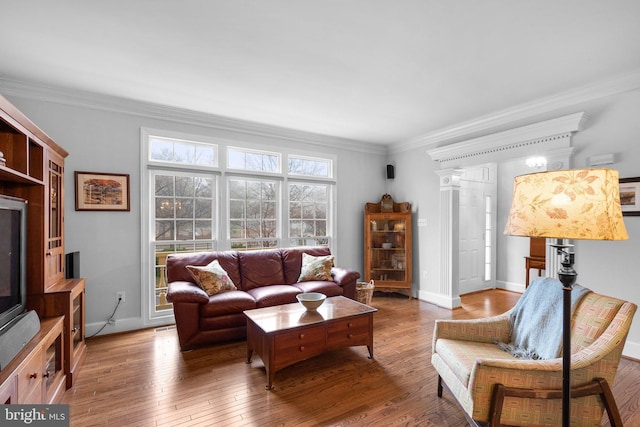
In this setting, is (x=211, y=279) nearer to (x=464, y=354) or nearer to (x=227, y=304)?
(x=227, y=304)

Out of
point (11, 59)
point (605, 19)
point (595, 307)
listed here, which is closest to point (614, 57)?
point (605, 19)

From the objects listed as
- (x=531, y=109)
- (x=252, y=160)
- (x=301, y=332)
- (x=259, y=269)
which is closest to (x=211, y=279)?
(x=259, y=269)

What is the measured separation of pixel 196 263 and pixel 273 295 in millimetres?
992

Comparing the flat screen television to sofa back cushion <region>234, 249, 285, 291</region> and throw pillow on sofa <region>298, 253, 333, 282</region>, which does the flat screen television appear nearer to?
sofa back cushion <region>234, 249, 285, 291</region>

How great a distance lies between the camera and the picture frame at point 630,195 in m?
2.79

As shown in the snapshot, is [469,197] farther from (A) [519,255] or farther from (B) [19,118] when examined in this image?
(B) [19,118]

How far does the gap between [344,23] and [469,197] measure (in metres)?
4.36

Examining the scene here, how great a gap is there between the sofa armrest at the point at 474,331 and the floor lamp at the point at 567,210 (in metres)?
0.84

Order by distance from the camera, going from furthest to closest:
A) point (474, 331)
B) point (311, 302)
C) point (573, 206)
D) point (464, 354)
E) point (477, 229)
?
point (477, 229), point (311, 302), point (474, 331), point (464, 354), point (573, 206)

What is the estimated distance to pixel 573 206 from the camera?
1.21 metres

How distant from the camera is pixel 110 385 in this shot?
2.37 metres

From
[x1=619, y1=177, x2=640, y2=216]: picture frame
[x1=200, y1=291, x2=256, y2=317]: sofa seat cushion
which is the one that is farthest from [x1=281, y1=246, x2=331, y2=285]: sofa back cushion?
[x1=619, y1=177, x2=640, y2=216]: picture frame

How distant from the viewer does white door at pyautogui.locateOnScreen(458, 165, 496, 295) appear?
5.41 meters

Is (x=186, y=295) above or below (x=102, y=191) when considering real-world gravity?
below
